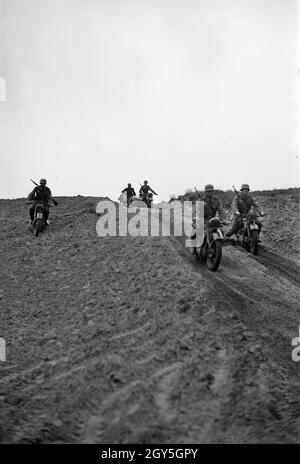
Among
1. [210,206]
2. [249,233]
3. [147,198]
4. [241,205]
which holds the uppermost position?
[147,198]

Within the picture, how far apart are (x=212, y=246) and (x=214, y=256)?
29 centimetres

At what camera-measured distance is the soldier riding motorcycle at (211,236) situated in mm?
11773

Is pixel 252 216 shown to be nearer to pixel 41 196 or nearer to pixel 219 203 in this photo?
pixel 219 203

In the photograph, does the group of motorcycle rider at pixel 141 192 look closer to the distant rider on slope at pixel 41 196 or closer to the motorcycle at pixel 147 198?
the motorcycle at pixel 147 198

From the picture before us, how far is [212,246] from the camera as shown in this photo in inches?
475

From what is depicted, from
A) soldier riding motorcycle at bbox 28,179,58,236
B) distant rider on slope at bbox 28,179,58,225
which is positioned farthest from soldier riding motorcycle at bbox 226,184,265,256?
distant rider on slope at bbox 28,179,58,225

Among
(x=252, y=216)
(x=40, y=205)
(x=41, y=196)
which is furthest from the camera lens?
(x=41, y=196)

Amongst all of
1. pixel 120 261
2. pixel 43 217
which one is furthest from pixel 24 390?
pixel 43 217

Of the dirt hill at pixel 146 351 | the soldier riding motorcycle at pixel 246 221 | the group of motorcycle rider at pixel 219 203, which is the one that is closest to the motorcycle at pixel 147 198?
the group of motorcycle rider at pixel 219 203

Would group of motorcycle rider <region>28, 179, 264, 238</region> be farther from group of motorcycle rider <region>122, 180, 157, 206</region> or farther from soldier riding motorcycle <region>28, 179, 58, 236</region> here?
group of motorcycle rider <region>122, 180, 157, 206</region>

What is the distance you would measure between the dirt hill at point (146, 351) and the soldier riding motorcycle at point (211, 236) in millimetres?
419

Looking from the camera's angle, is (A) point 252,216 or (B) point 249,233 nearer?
(A) point 252,216

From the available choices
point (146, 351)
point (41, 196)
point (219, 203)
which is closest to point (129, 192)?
point (41, 196)
